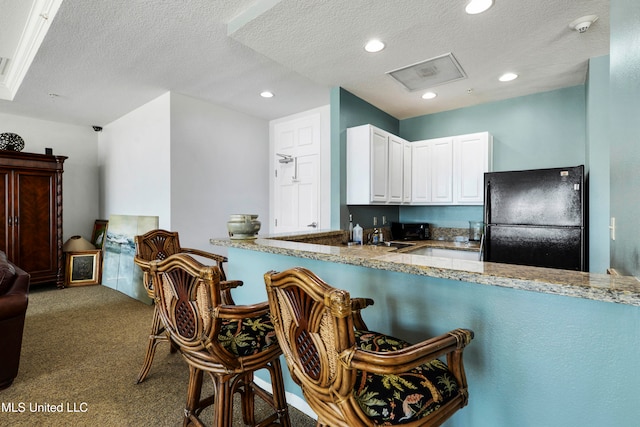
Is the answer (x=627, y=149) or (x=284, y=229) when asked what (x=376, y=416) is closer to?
(x=627, y=149)

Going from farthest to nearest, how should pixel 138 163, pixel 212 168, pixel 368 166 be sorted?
pixel 138 163, pixel 212 168, pixel 368 166

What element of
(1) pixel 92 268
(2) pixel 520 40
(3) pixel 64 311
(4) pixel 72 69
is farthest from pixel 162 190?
(2) pixel 520 40

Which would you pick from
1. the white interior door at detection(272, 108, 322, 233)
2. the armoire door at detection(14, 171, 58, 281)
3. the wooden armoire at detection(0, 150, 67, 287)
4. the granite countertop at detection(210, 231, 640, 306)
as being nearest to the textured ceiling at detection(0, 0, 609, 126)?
the white interior door at detection(272, 108, 322, 233)

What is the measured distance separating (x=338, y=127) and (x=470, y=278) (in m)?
2.58

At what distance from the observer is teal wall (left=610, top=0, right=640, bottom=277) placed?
3.74ft

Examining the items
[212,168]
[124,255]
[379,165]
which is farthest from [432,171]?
[124,255]

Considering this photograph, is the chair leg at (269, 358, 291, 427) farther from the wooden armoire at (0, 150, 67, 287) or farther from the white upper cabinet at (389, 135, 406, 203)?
the wooden armoire at (0, 150, 67, 287)

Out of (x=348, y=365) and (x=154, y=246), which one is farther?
(x=154, y=246)

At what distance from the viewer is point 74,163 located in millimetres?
5328

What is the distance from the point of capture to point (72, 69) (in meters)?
3.20

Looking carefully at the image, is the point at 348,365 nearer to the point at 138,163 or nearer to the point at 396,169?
the point at 396,169

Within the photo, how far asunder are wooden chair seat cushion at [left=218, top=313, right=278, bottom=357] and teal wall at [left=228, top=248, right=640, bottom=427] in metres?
0.59

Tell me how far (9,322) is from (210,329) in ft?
6.24

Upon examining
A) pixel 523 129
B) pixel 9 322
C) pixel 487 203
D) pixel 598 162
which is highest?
pixel 523 129
